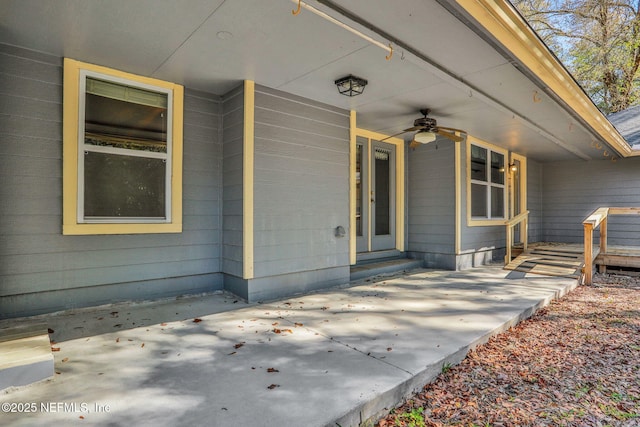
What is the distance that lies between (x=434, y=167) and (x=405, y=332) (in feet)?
14.0

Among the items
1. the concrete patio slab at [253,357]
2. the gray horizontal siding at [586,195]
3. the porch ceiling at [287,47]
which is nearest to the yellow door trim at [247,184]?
the porch ceiling at [287,47]

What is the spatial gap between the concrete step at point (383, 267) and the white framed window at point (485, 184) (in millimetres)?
1446

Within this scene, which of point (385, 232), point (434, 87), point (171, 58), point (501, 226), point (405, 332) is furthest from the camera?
point (501, 226)

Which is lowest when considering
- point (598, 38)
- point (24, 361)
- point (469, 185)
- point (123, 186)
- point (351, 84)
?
point (24, 361)

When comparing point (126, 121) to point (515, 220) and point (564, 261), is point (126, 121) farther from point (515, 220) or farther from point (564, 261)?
point (564, 261)

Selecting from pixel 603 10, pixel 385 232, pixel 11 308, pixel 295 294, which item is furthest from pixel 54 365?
pixel 603 10

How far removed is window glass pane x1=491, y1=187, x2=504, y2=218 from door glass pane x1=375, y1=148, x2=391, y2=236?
2.53m

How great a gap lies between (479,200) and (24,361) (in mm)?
7159

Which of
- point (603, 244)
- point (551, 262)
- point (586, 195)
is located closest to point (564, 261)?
point (551, 262)

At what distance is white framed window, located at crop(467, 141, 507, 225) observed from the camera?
262 inches

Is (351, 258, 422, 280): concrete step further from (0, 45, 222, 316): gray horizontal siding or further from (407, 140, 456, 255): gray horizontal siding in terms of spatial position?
Result: (0, 45, 222, 316): gray horizontal siding

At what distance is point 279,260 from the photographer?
163 inches

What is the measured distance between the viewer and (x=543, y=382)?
88.0 inches

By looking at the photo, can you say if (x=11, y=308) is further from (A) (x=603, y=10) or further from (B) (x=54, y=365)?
(A) (x=603, y=10)
